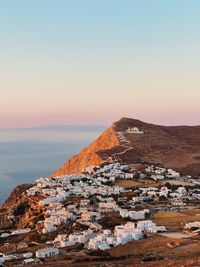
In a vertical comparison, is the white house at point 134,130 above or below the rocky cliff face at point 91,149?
above

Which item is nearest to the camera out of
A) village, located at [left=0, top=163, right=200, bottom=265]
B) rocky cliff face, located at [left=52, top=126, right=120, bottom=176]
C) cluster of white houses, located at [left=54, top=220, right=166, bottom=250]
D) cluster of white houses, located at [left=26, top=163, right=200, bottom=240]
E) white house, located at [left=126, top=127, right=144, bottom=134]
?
cluster of white houses, located at [left=54, top=220, right=166, bottom=250]

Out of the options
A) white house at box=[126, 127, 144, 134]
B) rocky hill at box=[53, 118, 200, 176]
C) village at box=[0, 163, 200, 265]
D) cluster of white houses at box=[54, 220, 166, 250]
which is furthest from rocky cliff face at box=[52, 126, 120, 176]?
cluster of white houses at box=[54, 220, 166, 250]

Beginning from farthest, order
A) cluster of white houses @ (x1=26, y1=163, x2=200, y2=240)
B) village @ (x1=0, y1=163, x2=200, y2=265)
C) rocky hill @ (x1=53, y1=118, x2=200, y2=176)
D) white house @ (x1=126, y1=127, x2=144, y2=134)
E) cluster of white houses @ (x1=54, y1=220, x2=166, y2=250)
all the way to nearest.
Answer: white house @ (x1=126, y1=127, x2=144, y2=134)
rocky hill @ (x1=53, y1=118, x2=200, y2=176)
cluster of white houses @ (x1=26, y1=163, x2=200, y2=240)
village @ (x1=0, y1=163, x2=200, y2=265)
cluster of white houses @ (x1=54, y1=220, x2=166, y2=250)

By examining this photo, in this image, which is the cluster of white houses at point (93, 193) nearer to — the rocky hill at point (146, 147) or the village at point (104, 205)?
the village at point (104, 205)

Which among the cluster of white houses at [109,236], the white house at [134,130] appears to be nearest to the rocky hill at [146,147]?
the white house at [134,130]

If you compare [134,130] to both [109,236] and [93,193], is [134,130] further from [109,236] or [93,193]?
[109,236]

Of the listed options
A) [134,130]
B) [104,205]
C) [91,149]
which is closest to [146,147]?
[134,130]

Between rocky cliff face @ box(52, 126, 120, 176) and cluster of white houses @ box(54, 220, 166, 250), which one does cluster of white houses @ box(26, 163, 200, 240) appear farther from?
rocky cliff face @ box(52, 126, 120, 176)
